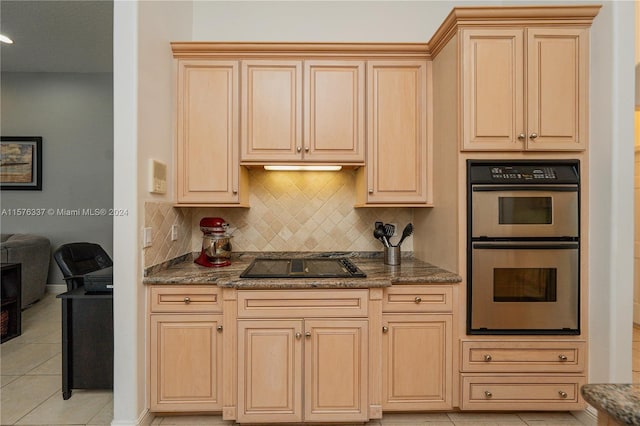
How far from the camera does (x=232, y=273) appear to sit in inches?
83.1

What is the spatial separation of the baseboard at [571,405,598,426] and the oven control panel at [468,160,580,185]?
1367 mm

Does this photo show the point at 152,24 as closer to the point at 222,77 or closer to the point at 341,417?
the point at 222,77

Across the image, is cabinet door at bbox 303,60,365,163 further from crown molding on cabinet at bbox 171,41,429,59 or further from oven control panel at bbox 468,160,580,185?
oven control panel at bbox 468,160,580,185

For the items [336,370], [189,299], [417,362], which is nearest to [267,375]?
[336,370]

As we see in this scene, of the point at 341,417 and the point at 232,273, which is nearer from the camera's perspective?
the point at 341,417

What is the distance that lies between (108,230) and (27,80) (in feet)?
5.50

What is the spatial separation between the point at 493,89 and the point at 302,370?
77.3 inches

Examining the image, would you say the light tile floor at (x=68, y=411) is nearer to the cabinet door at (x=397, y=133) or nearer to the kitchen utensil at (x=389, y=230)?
the kitchen utensil at (x=389, y=230)

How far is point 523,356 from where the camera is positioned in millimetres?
1979

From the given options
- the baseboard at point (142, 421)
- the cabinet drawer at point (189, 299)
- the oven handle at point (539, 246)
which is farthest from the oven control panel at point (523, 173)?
the baseboard at point (142, 421)

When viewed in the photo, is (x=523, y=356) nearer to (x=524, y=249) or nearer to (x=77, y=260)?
(x=524, y=249)

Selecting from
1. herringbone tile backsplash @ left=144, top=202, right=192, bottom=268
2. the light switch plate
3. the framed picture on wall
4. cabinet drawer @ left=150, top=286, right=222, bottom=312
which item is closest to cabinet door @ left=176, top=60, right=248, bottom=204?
herringbone tile backsplash @ left=144, top=202, right=192, bottom=268

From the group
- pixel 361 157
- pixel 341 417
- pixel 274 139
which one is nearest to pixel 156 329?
pixel 341 417

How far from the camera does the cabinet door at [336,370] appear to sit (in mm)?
1904
